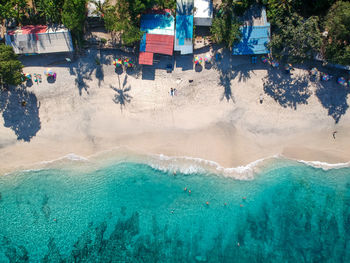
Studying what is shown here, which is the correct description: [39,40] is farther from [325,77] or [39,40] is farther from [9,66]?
[325,77]

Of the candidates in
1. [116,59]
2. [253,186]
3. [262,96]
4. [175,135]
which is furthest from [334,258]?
[116,59]

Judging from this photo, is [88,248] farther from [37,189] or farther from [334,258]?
[334,258]

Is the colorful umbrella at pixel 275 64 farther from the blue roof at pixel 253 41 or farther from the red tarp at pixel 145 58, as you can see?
the red tarp at pixel 145 58

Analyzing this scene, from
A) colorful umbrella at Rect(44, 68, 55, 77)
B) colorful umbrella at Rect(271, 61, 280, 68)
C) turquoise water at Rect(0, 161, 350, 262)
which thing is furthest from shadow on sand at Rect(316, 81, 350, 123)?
colorful umbrella at Rect(44, 68, 55, 77)

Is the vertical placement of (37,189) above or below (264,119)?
below

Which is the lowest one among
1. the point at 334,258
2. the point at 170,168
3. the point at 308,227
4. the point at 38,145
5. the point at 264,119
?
the point at 334,258

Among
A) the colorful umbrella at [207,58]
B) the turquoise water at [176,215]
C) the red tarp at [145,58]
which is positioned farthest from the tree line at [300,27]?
the turquoise water at [176,215]

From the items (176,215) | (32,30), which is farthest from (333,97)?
(32,30)
